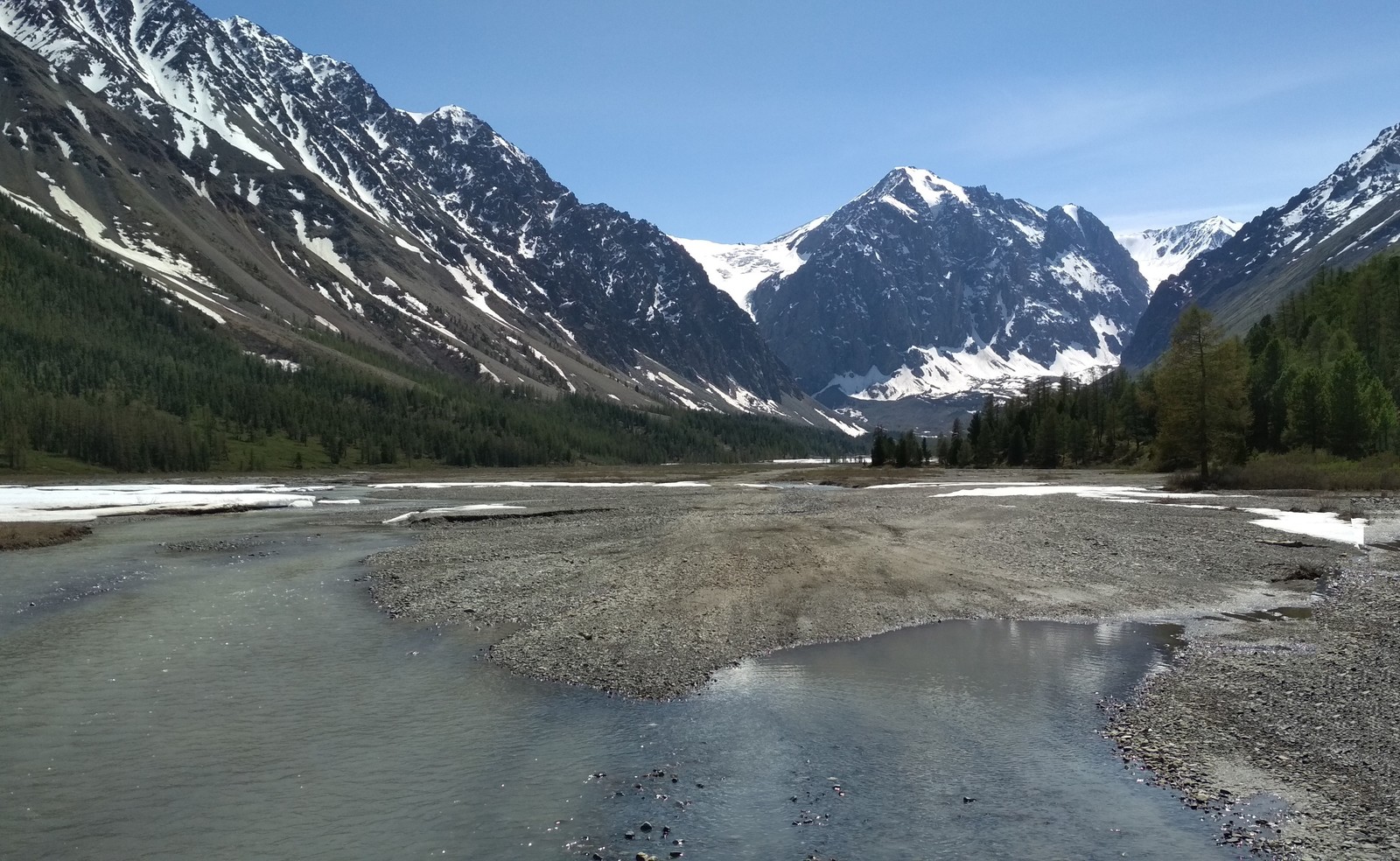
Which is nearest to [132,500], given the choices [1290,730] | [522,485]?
[522,485]

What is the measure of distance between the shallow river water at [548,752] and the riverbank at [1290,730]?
905 mm

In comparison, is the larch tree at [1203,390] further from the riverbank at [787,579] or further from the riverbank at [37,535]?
the riverbank at [37,535]

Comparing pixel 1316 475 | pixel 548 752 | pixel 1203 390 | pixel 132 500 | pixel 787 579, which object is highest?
pixel 1203 390

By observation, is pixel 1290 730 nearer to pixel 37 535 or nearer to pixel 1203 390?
pixel 37 535

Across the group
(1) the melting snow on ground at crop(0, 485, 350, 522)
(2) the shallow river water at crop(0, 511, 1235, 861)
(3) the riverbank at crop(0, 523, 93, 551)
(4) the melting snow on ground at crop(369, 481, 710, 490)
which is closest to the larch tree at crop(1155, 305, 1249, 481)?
(2) the shallow river water at crop(0, 511, 1235, 861)

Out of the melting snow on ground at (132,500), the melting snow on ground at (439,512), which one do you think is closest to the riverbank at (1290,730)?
the melting snow on ground at (439,512)

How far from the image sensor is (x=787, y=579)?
3338 centimetres

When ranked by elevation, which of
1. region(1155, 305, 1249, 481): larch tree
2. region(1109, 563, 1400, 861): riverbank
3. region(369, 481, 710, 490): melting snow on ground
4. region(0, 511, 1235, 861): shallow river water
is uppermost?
region(1155, 305, 1249, 481): larch tree

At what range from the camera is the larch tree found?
2913 inches

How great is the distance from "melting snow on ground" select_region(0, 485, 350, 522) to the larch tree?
81953 mm

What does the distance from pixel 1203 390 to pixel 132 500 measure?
10315 centimetres

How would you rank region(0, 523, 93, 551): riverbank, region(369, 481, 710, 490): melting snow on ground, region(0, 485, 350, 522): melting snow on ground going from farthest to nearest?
region(369, 481, 710, 490): melting snow on ground, region(0, 485, 350, 522): melting snow on ground, region(0, 523, 93, 551): riverbank

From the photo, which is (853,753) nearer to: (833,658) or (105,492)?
(833,658)

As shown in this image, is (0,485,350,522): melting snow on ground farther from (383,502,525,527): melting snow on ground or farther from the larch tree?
the larch tree
